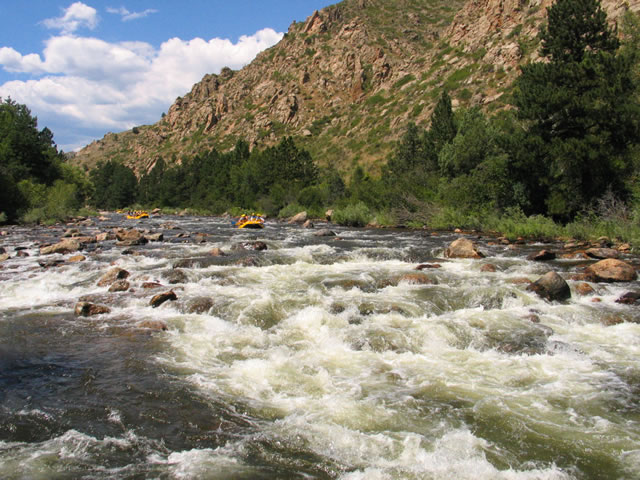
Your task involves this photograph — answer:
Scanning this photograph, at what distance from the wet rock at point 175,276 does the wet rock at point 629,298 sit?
12131 millimetres

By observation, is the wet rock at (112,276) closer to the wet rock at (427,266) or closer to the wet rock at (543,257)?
the wet rock at (427,266)

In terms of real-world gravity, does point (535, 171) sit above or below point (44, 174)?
below

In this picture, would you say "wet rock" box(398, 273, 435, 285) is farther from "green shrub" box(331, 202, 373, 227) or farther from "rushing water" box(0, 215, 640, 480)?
"green shrub" box(331, 202, 373, 227)

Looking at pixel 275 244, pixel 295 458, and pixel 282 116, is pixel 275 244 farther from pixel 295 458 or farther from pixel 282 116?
pixel 282 116

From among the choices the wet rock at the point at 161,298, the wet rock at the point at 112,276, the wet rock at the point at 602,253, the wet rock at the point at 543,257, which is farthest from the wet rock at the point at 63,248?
the wet rock at the point at 602,253

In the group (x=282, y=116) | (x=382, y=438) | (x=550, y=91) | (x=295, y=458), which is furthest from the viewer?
(x=282, y=116)

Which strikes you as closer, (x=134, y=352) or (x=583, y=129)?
(x=134, y=352)

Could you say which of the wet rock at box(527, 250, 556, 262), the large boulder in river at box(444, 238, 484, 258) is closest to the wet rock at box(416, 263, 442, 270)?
the large boulder in river at box(444, 238, 484, 258)

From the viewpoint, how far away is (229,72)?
143750 millimetres

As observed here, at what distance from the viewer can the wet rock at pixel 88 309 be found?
1031 cm

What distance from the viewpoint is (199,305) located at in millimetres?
10664

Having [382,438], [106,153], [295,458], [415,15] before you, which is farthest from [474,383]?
[106,153]

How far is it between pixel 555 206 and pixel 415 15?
110 metres

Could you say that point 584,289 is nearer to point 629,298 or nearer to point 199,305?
point 629,298
